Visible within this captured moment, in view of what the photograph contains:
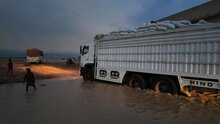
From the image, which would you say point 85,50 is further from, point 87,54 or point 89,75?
point 89,75

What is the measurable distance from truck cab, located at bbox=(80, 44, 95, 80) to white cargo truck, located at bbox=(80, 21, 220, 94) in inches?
20.3

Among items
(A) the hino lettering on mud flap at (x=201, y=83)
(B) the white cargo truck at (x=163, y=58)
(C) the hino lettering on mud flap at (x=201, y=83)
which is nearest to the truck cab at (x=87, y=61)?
(B) the white cargo truck at (x=163, y=58)

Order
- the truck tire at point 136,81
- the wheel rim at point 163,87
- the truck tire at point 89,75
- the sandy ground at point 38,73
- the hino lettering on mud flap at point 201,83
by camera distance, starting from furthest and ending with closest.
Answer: the sandy ground at point 38,73 < the truck tire at point 89,75 < the truck tire at point 136,81 < the wheel rim at point 163,87 < the hino lettering on mud flap at point 201,83

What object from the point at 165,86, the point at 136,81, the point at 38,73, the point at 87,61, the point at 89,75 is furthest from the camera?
the point at 38,73

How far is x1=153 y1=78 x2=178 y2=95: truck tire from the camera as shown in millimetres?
13609

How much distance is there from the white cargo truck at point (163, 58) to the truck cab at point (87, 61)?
0.52 m

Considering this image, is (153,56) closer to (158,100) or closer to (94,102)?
(158,100)

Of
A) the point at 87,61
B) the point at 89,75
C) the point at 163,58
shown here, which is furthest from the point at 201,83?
the point at 87,61

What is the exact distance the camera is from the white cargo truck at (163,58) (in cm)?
1184

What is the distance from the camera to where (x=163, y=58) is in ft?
46.3

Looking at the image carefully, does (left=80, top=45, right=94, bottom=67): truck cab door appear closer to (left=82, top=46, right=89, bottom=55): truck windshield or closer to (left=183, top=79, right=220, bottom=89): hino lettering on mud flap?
(left=82, top=46, right=89, bottom=55): truck windshield

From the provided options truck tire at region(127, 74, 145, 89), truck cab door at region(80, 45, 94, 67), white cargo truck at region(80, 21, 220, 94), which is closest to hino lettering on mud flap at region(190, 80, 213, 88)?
white cargo truck at region(80, 21, 220, 94)

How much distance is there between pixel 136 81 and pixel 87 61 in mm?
6046

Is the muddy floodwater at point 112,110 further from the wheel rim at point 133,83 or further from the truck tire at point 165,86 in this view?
the wheel rim at point 133,83
